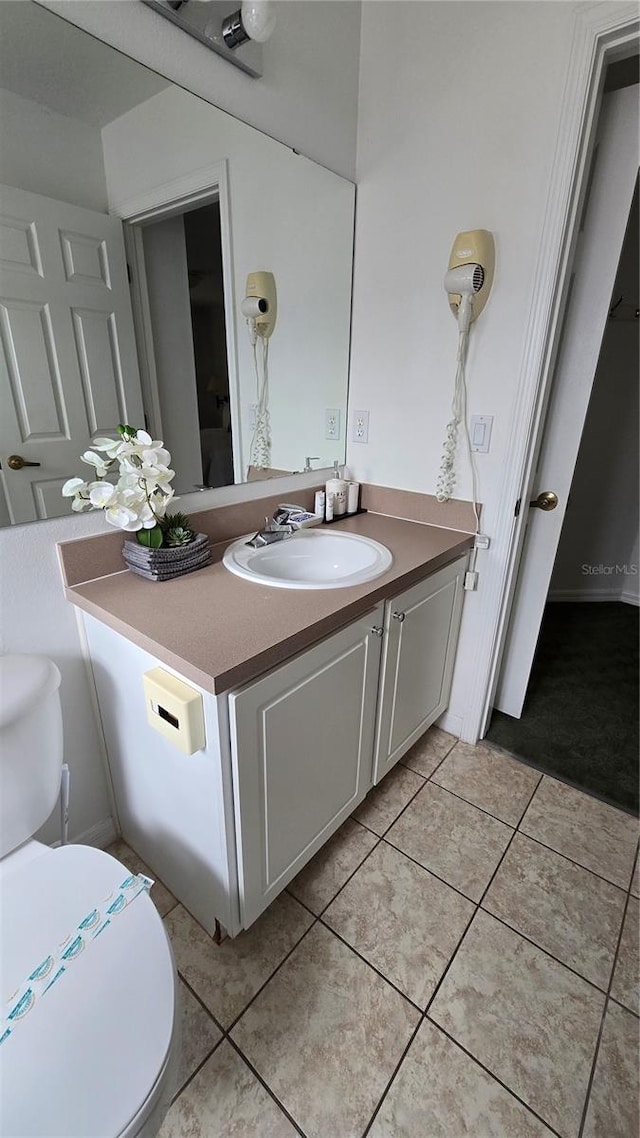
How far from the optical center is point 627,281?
2.49m

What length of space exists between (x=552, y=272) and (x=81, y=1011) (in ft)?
5.95

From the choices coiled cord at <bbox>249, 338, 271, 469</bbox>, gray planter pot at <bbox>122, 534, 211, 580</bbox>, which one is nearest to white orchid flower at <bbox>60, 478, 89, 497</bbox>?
gray planter pot at <bbox>122, 534, 211, 580</bbox>

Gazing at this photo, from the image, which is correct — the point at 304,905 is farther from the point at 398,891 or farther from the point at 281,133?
the point at 281,133

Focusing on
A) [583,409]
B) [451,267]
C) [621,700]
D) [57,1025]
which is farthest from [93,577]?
[621,700]

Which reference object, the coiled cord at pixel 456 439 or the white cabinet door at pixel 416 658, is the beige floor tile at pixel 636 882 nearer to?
the white cabinet door at pixel 416 658

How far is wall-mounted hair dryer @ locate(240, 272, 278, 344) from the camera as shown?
4.73 feet

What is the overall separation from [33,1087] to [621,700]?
2247 millimetres

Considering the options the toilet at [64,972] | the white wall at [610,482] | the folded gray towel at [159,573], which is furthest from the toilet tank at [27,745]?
the white wall at [610,482]

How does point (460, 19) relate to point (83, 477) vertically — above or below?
above

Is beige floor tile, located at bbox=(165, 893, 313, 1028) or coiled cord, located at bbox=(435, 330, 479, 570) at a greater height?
coiled cord, located at bbox=(435, 330, 479, 570)

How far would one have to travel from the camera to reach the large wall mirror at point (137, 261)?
93 cm

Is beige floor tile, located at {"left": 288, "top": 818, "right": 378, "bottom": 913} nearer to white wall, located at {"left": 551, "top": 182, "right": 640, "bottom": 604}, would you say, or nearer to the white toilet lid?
the white toilet lid

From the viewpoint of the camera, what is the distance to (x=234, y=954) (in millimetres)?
1148

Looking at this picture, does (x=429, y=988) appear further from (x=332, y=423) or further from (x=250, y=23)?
(x=250, y=23)
